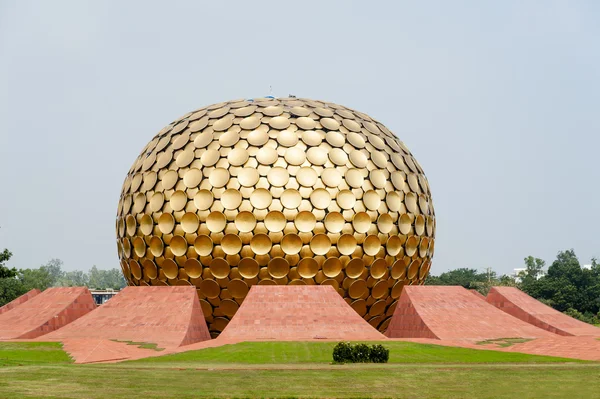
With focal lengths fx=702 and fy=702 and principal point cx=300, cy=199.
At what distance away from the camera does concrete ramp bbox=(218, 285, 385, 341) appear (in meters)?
24.0

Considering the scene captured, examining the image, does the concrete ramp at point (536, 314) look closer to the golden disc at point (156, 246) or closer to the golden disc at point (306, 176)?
the golden disc at point (306, 176)

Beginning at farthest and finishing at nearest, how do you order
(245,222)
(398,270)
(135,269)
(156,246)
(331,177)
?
1. (135,269)
2. (398,270)
3. (156,246)
4. (331,177)
5. (245,222)

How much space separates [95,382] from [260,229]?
519 inches

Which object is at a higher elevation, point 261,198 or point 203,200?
point 261,198

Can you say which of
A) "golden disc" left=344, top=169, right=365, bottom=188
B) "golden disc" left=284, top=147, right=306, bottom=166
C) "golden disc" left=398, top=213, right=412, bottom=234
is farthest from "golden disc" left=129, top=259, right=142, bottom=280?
"golden disc" left=398, top=213, right=412, bottom=234

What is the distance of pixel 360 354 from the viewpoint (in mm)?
19594

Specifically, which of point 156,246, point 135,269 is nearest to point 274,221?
point 156,246

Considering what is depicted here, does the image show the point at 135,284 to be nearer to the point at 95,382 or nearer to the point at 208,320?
the point at 208,320

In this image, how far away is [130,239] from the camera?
98.9ft

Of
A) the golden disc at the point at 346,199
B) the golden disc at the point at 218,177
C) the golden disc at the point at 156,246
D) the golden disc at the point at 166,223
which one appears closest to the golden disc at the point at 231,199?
the golden disc at the point at 218,177

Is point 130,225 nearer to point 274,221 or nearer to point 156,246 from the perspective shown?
point 156,246

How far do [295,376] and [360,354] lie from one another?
171 inches

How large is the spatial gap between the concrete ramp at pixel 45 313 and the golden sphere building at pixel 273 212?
2.57 metres

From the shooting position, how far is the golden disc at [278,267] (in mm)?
27097
